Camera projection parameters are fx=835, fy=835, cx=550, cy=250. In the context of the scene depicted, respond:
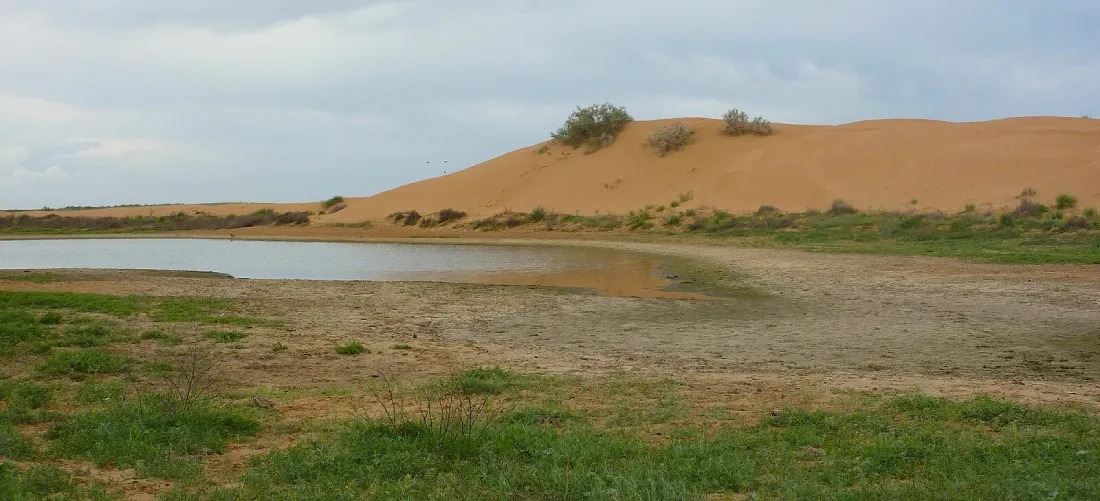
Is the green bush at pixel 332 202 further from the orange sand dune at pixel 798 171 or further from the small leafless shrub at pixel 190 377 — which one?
the small leafless shrub at pixel 190 377

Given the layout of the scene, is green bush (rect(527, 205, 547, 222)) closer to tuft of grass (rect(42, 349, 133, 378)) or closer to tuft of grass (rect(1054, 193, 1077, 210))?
tuft of grass (rect(1054, 193, 1077, 210))

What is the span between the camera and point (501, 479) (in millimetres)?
4820

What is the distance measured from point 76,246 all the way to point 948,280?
35.0 meters

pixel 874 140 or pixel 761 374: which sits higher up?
pixel 874 140

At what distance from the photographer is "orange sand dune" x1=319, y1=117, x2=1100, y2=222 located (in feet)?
112

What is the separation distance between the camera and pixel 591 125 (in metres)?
55.5

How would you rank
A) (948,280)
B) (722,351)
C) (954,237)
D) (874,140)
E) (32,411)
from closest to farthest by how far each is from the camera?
(32,411) < (722,351) < (948,280) < (954,237) < (874,140)

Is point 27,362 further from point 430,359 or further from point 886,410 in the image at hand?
point 886,410

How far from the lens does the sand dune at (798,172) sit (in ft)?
111

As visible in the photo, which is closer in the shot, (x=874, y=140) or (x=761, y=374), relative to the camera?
(x=761, y=374)

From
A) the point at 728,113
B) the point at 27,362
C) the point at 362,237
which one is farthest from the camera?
the point at 728,113

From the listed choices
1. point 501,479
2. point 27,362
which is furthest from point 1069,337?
point 27,362

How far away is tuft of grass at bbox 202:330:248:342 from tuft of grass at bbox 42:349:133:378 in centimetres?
153

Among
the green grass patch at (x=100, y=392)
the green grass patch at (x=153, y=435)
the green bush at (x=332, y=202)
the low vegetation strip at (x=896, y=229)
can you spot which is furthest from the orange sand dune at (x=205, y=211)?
the green grass patch at (x=153, y=435)
